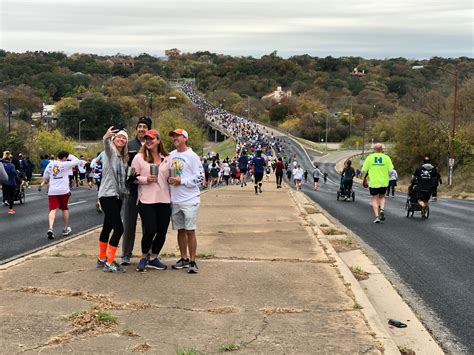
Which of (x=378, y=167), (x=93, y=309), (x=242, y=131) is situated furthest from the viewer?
(x=242, y=131)

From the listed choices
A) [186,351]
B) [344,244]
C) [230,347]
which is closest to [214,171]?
[344,244]

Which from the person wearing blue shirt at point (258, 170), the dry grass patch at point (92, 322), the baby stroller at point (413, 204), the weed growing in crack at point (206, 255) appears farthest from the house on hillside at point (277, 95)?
the dry grass patch at point (92, 322)

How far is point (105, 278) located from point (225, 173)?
27.8m

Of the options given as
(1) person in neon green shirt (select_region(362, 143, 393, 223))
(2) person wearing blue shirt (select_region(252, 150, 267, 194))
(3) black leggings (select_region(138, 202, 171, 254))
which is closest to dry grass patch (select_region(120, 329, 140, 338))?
(3) black leggings (select_region(138, 202, 171, 254))

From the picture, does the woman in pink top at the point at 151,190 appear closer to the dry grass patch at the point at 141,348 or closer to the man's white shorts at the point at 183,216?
the man's white shorts at the point at 183,216

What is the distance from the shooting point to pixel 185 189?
24.5ft

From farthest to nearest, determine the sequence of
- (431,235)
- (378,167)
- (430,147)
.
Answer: (430,147)
(378,167)
(431,235)

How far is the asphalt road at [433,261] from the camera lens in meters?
6.27

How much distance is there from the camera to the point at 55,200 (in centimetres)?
1159

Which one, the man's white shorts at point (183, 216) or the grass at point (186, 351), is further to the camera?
the man's white shorts at point (183, 216)

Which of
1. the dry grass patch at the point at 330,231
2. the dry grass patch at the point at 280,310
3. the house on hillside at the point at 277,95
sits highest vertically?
the house on hillside at the point at 277,95

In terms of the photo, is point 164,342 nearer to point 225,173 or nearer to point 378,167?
point 378,167

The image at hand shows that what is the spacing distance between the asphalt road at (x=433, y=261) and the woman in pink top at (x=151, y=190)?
3038mm

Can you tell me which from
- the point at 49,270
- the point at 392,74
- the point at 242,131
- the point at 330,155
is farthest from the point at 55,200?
the point at 392,74
